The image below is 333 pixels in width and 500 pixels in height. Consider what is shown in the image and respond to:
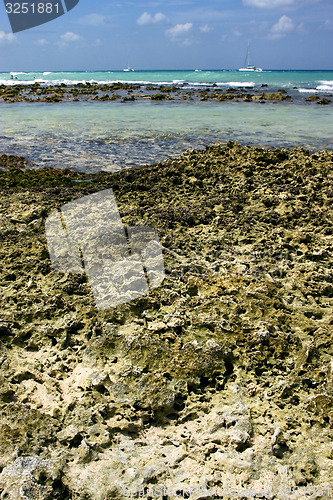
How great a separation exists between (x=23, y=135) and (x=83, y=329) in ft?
52.7

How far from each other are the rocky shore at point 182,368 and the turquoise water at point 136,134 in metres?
7.01

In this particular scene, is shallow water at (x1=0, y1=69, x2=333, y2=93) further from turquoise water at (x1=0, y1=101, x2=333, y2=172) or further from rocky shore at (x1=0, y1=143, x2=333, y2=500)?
rocky shore at (x1=0, y1=143, x2=333, y2=500)

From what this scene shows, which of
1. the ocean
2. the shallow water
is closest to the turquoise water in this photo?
the ocean

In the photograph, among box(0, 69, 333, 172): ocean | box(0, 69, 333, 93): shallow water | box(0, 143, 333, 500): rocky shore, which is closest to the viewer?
box(0, 143, 333, 500): rocky shore

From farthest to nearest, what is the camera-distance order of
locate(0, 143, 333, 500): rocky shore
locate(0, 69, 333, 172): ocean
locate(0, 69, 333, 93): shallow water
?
locate(0, 69, 333, 93): shallow water → locate(0, 69, 333, 172): ocean → locate(0, 143, 333, 500): rocky shore

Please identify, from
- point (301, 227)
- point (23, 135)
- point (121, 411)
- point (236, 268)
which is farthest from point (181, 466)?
point (23, 135)

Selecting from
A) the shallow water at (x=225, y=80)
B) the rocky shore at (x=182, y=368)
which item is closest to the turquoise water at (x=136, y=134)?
the rocky shore at (x=182, y=368)

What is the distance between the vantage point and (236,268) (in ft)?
18.9

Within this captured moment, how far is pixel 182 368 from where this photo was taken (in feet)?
13.1

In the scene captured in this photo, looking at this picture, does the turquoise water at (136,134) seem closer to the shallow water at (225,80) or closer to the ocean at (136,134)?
the ocean at (136,134)

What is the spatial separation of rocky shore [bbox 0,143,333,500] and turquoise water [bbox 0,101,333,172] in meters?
7.01

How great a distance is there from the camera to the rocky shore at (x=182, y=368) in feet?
9.82

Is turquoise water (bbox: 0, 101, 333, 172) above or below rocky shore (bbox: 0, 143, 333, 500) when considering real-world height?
above

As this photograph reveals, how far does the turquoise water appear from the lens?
14.1m
